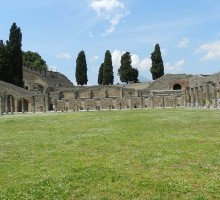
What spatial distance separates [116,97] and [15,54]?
60.2 feet

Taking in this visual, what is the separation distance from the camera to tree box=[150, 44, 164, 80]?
7750 centimetres

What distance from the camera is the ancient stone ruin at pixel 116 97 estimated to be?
48625 millimetres

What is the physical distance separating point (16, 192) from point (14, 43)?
193 feet

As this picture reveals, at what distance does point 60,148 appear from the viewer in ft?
41.5

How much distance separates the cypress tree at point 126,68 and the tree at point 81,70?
26.6 ft

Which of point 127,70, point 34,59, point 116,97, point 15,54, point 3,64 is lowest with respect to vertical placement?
point 116,97

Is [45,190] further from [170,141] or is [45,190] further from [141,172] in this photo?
[170,141]

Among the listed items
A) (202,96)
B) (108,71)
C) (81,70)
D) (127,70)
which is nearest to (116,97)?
(202,96)

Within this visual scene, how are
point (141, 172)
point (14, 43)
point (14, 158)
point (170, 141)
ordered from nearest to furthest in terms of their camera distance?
point (141, 172)
point (14, 158)
point (170, 141)
point (14, 43)

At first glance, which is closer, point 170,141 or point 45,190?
point 45,190

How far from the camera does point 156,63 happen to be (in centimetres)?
7825

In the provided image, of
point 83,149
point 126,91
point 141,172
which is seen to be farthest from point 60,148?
point 126,91

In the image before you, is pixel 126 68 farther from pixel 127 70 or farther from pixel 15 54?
pixel 15 54

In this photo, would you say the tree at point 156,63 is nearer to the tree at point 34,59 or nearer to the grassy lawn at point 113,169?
the tree at point 34,59
